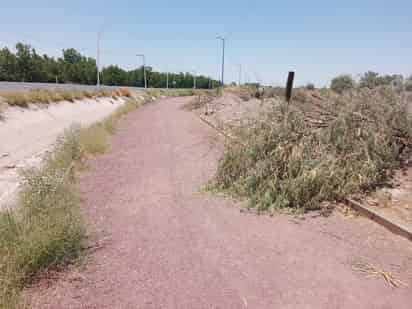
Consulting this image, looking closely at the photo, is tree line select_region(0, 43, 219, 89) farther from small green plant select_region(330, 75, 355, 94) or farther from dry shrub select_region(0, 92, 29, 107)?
small green plant select_region(330, 75, 355, 94)

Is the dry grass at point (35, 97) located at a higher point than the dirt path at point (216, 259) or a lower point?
higher

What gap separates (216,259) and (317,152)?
11.4 feet

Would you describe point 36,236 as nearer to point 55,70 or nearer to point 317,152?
point 317,152

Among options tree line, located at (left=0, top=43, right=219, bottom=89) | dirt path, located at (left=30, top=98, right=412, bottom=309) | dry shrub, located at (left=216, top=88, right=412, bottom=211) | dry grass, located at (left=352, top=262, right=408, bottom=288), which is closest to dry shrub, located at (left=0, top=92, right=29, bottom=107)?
dirt path, located at (left=30, top=98, right=412, bottom=309)

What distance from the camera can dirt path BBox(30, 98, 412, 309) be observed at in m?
2.90

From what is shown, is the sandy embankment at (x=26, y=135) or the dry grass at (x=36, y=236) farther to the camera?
the sandy embankment at (x=26, y=135)

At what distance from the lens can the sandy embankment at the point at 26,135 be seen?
24.6ft

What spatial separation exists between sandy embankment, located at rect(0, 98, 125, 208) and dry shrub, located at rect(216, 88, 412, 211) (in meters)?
4.65

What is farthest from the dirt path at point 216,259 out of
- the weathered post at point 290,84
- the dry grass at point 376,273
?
the weathered post at point 290,84

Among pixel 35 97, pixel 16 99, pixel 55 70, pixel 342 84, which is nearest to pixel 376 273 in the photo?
pixel 342 84

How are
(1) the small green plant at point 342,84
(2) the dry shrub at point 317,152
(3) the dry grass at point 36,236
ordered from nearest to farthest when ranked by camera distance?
(3) the dry grass at point 36,236 → (2) the dry shrub at point 317,152 → (1) the small green plant at point 342,84

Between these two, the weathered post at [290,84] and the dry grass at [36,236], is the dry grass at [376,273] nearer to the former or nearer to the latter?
the dry grass at [36,236]

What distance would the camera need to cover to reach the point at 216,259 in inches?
142

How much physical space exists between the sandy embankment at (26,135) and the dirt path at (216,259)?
2.61 m
